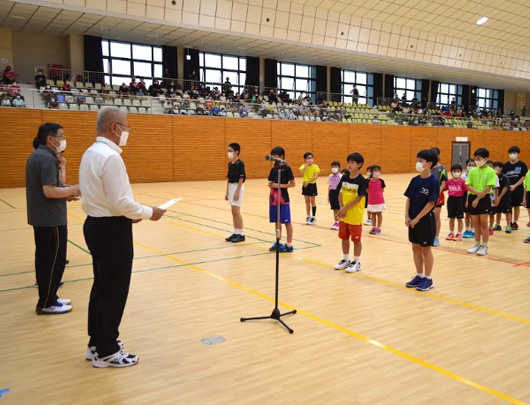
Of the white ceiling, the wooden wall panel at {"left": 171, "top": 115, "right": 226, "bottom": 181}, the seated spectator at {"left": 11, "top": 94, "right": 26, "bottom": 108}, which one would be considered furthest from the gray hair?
the wooden wall panel at {"left": 171, "top": 115, "right": 226, "bottom": 181}

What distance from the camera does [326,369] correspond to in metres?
3.79

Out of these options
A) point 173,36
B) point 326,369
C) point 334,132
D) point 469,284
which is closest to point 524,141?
point 334,132

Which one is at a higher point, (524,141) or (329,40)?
(329,40)

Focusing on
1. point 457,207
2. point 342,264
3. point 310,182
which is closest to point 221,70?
point 310,182

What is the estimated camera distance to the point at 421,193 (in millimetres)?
5949

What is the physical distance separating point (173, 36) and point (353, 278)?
23.2 m

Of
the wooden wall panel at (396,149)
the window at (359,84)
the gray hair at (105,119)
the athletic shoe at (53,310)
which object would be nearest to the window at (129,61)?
the window at (359,84)

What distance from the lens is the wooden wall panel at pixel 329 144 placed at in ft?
97.1

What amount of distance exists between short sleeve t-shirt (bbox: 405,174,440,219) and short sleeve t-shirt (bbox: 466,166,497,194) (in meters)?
2.58

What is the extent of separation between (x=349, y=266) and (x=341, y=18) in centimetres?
2505

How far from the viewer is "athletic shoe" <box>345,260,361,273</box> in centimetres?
696

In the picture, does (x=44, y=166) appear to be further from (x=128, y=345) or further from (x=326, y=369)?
(x=326, y=369)

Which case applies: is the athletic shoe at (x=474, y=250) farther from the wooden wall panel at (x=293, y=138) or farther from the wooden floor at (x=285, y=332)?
the wooden wall panel at (x=293, y=138)

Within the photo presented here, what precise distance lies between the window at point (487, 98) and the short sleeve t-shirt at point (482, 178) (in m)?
40.8
